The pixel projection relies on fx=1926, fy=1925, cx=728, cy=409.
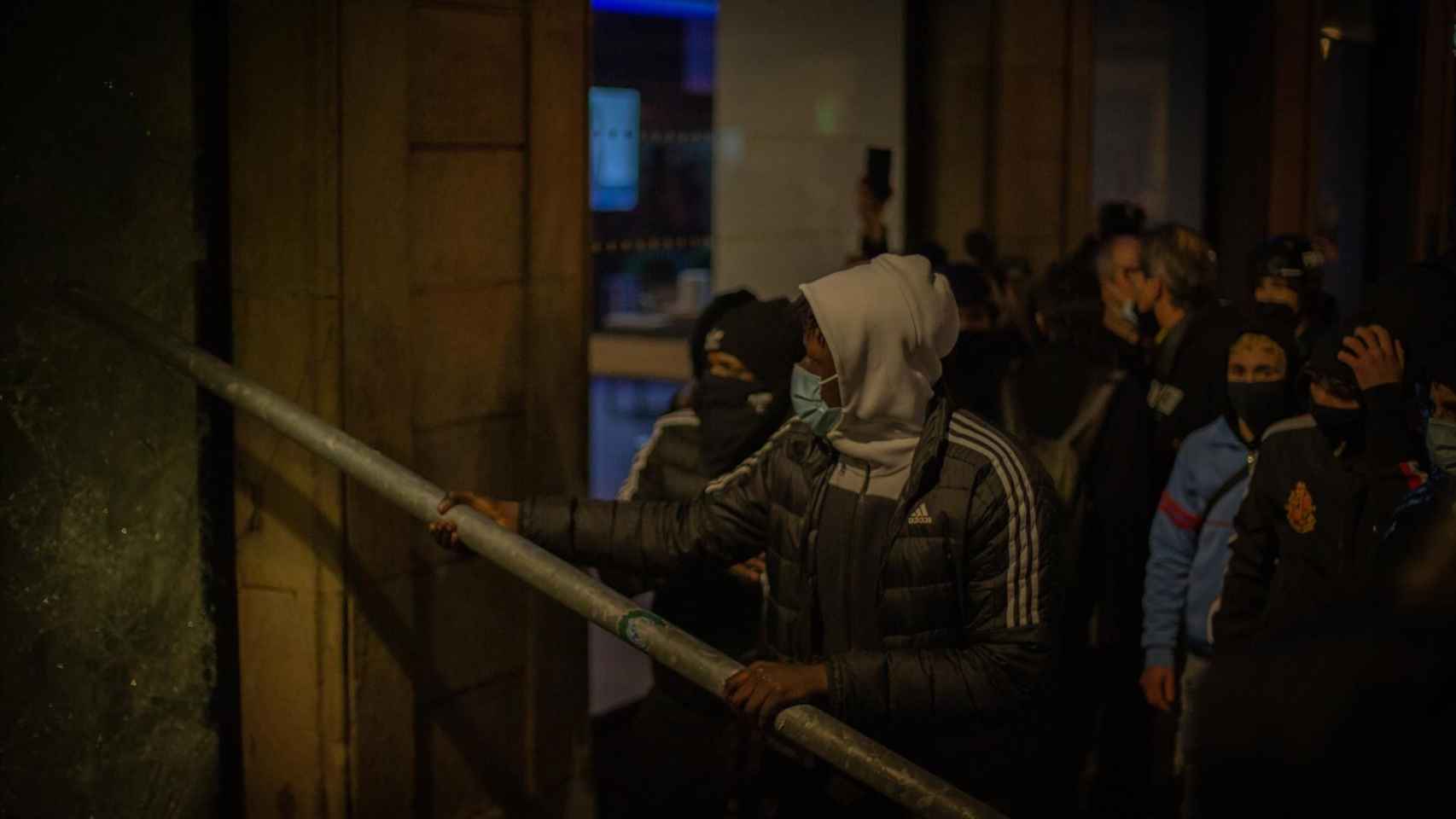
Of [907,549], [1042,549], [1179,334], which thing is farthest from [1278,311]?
[907,549]

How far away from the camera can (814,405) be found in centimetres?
405

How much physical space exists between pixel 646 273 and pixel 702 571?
38.3ft

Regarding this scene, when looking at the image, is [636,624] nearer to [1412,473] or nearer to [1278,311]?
[1412,473]

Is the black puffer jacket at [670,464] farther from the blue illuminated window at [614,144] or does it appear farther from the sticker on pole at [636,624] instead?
the blue illuminated window at [614,144]

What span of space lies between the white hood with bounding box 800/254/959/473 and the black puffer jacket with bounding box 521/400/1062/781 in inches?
2.8

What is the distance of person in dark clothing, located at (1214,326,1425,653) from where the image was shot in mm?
4617

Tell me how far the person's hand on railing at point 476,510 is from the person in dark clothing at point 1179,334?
2.47 meters

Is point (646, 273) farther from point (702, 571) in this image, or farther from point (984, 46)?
point (702, 571)

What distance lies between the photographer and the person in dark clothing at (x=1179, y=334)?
6.58m

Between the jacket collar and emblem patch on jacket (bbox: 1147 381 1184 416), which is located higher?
the jacket collar

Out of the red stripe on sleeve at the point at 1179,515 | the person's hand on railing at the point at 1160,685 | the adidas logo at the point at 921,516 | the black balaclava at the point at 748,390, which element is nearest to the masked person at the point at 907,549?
the adidas logo at the point at 921,516

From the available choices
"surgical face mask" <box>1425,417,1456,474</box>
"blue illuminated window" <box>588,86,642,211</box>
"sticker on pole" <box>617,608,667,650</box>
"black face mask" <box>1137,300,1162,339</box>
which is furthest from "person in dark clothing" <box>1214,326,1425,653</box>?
"blue illuminated window" <box>588,86,642,211</box>

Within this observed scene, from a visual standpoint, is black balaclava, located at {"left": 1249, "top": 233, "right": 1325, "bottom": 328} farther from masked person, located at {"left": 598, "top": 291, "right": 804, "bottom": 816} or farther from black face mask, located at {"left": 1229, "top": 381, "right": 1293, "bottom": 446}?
masked person, located at {"left": 598, "top": 291, "right": 804, "bottom": 816}

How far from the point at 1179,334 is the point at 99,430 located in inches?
154
